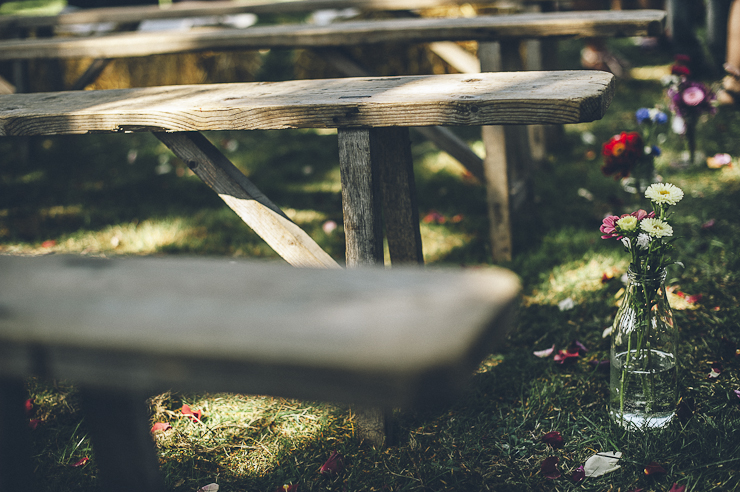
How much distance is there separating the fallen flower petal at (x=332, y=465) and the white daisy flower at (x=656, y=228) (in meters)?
0.87

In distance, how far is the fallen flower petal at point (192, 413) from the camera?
1594 millimetres

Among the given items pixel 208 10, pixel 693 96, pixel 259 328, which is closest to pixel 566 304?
pixel 693 96

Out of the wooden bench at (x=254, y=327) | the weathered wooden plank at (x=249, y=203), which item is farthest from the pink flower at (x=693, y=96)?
the wooden bench at (x=254, y=327)

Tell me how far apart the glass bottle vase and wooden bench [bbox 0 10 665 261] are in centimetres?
94

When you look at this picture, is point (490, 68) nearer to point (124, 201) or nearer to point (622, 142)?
point (622, 142)

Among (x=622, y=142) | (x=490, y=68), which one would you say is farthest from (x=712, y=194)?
(x=490, y=68)

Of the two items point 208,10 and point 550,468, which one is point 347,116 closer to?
point 550,468

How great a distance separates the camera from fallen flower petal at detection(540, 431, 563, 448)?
140 centimetres

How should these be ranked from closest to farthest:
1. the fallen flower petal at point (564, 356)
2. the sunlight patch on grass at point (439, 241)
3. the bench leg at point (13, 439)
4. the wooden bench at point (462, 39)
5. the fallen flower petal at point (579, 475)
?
the bench leg at point (13, 439) → the fallen flower petal at point (579, 475) → the fallen flower petal at point (564, 356) → the wooden bench at point (462, 39) → the sunlight patch on grass at point (439, 241)

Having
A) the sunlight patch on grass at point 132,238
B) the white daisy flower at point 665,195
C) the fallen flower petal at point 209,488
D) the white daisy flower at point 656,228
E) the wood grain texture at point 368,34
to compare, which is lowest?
the fallen flower petal at point 209,488

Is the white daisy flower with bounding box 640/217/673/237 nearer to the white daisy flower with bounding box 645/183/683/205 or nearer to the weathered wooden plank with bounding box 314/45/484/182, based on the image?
the white daisy flower with bounding box 645/183/683/205

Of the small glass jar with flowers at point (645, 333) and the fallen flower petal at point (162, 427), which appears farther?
the fallen flower petal at point (162, 427)

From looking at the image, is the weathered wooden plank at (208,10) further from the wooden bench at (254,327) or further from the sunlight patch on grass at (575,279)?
the wooden bench at (254,327)

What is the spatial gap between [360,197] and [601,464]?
2.69 feet
